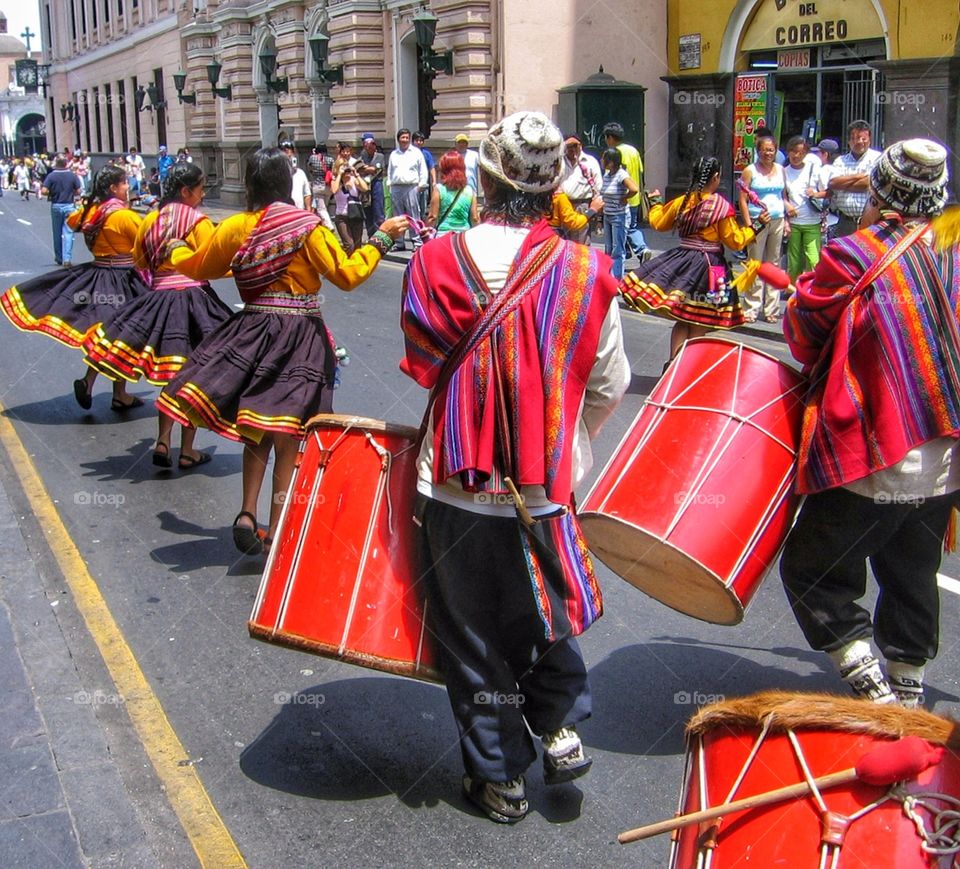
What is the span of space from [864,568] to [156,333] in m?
4.75

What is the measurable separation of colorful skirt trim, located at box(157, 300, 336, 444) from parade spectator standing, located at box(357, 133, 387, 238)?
14.4 m

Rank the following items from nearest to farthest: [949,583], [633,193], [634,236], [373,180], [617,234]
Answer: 1. [949,583]
2. [633,193]
3. [617,234]
4. [634,236]
5. [373,180]

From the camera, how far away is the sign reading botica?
16656 millimetres

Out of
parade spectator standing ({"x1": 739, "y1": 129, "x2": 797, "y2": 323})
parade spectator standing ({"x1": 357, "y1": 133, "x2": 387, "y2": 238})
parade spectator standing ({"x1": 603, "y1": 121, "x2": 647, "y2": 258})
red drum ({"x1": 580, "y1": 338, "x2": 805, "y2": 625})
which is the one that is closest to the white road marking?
red drum ({"x1": 580, "y1": 338, "x2": 805, "y2": 625})

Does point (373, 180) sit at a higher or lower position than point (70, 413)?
higher

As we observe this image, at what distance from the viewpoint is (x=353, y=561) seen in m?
3.46

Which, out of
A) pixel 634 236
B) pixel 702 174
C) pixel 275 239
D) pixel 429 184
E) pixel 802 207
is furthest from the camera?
pixel 429 184

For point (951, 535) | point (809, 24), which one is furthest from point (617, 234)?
point (951, 535)

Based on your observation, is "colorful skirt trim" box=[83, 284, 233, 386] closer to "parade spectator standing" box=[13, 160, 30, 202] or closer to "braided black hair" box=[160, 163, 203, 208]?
"braided black hair" box=[160, 163, 203, 208]

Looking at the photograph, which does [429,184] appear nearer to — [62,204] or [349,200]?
[349,200]

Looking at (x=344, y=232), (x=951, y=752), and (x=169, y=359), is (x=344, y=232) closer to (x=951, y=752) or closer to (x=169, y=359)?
(x=169, y=359)

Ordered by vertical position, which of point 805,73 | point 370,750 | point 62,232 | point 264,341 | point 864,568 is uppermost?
point 805,73

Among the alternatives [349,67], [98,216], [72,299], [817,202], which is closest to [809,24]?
[817,202]

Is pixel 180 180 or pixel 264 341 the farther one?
pixel 180 180
